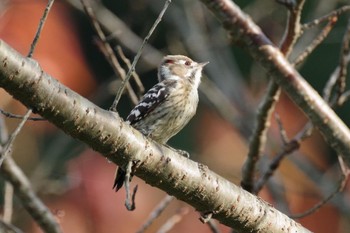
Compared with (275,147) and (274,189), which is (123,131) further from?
(275,147)

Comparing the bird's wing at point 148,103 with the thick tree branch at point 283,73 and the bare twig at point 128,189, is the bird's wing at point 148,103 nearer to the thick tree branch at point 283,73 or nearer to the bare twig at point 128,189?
the thick tree branch at point 283,73

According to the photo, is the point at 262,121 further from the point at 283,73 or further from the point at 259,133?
the point at 283,73

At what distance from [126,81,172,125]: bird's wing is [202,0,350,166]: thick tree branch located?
0.90 m

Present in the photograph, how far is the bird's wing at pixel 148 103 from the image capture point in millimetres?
5770

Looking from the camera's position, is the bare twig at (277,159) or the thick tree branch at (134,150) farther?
the bare twig at (277,159)

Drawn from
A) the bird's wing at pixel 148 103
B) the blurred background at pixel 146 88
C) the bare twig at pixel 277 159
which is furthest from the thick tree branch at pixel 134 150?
the blurred background at pixel 146 88

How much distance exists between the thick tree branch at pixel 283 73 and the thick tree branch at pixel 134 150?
2.99 feet

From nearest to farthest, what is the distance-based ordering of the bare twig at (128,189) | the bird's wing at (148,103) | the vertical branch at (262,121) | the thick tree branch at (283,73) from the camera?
the bare twig at (128,189) < the thick tree branch at (283,73) < the vertical branch at (262,121) < the bird's wing at (148,103)

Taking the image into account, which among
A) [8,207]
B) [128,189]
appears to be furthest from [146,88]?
[128,189]

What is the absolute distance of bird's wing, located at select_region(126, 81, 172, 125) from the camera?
18.9ft

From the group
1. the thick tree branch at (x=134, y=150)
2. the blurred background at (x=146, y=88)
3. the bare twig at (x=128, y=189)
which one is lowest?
the bare twig at (x=128, y=189)

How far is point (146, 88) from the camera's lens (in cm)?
1362

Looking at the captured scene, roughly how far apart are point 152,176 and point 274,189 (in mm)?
3125

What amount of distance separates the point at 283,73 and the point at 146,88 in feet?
28.1
